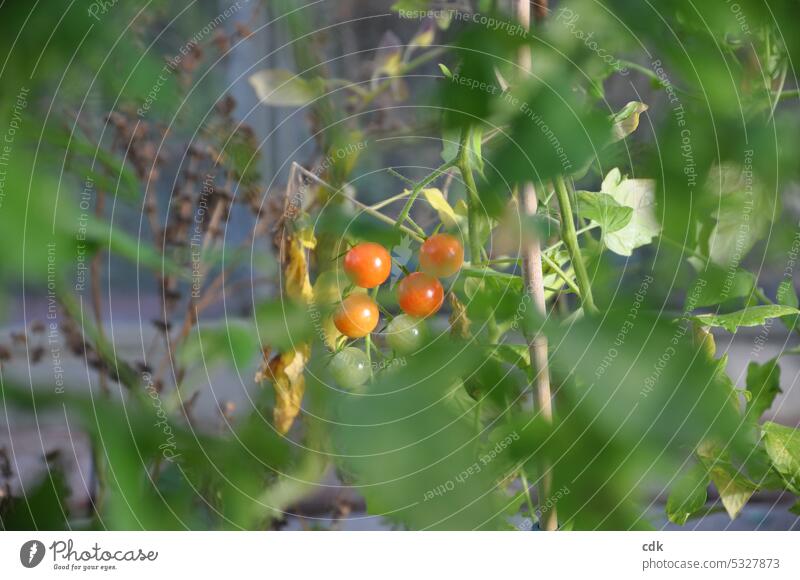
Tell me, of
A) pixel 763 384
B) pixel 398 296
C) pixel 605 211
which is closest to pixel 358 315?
pixel 398 296

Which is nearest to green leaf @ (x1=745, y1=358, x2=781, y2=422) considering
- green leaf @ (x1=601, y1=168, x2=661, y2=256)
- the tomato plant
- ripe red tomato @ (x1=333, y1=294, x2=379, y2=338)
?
the tomato plant

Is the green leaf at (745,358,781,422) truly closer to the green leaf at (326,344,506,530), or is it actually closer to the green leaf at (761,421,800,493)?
the green leaf at (761,421,800,493)

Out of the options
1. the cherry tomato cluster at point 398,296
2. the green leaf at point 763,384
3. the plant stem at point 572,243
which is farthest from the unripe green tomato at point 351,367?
the green leaf at point 763,384

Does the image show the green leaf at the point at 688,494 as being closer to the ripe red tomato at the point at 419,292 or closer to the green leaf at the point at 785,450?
the green leaf at the point at 785,450

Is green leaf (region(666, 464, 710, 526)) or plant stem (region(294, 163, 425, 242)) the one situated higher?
plant stem (region(294, 163, 425, 242))

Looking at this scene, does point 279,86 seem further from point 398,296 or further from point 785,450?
point 785,450
